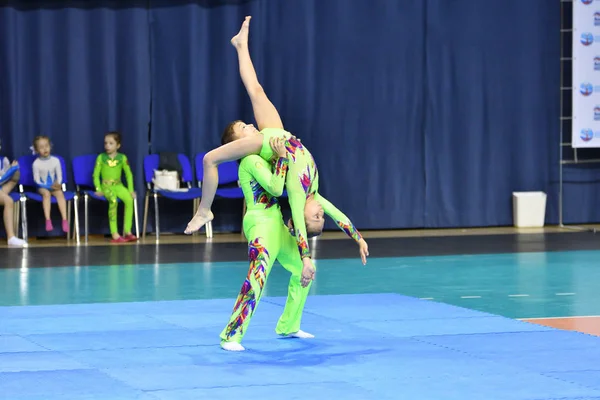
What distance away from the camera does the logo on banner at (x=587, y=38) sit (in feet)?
42.7

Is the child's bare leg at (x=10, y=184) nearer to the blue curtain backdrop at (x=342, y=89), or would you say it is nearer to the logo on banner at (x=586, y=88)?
the blue curtain backdrop at (x=342, y=89)

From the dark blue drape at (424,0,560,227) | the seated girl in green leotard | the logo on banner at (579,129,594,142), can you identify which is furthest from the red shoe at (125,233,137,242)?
the seated girl in green leotard

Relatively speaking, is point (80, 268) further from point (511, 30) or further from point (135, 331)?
point (511, 30)

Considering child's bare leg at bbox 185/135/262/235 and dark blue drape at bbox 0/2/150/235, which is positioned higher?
dark blue drape at bbox 0/2/150/235

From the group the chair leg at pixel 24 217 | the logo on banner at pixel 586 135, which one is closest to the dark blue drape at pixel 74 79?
the chair leg at pixel 24 217

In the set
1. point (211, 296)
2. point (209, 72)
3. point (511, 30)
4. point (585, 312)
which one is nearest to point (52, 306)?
point (211, 296)

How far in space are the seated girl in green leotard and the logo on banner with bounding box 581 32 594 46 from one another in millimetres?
8215

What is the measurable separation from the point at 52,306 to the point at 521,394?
375cm

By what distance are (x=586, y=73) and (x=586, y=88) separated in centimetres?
18

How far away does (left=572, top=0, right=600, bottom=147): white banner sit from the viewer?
1298cm

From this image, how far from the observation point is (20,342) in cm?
580

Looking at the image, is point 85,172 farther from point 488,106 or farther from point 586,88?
point 586,88

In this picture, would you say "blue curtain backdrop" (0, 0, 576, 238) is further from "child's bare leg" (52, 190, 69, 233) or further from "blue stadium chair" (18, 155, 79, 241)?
"child's bare leg" (52, 190, 69, 233)

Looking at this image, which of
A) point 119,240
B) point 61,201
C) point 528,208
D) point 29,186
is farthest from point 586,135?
point 29,186
